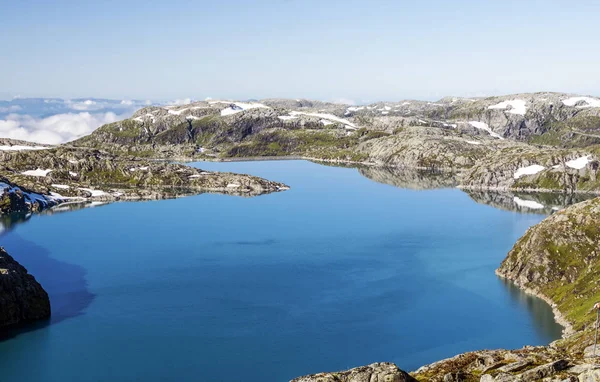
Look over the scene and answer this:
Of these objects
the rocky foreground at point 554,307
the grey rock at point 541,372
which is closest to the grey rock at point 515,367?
the rocky foreground at point 554,307

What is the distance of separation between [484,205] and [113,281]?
12216 cm

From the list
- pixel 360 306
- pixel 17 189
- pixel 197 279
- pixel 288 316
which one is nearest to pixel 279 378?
pixel 288 316

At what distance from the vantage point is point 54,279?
4129 inches

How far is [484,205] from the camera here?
187 m

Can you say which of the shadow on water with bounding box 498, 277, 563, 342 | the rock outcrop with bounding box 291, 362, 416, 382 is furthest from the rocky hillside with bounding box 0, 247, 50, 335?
the shadow on water with bounding box 498, 277, 563, 342

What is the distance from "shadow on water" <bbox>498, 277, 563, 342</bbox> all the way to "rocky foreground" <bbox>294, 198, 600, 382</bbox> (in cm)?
103

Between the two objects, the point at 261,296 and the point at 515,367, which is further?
the point at 261,296

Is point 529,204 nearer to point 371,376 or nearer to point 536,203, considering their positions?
point 536,203

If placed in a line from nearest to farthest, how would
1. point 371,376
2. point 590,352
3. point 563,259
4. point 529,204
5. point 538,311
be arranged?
point 371,376, point 590,352, point 538,311, point 563,259, point 529,204

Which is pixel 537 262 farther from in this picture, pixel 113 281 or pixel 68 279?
pixel 68 279

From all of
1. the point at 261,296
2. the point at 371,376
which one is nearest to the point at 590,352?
the point at 371,376

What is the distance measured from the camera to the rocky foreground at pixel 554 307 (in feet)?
124

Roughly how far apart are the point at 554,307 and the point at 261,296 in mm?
42542

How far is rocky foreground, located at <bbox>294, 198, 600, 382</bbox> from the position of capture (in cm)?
3769
